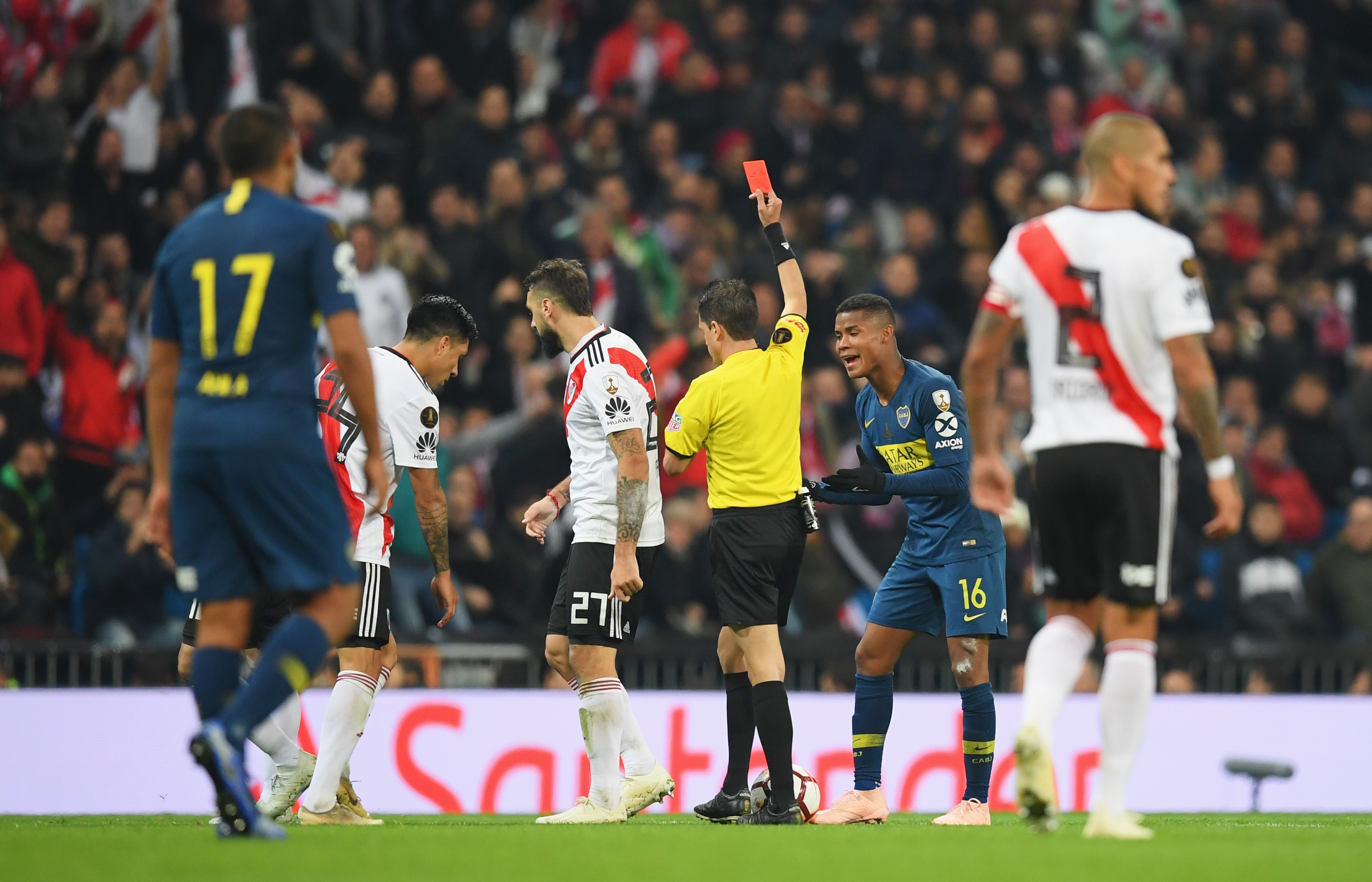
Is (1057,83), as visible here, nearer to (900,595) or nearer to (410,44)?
(410,44)

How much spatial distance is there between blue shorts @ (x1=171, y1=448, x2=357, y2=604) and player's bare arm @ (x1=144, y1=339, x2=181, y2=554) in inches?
7.6

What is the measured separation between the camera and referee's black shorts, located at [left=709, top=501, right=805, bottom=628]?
809 centimetres

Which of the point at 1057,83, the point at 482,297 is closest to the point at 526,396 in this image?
the point at 482,297

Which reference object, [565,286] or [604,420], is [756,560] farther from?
[565,286]

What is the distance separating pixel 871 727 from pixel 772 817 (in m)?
0.81

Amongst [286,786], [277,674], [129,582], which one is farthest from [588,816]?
[129,582]

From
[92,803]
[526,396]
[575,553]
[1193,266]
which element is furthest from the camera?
[526,396]

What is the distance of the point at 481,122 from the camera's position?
15453 mm

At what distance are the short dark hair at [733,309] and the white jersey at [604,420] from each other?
482 millimetres

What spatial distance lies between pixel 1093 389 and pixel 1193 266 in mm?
530

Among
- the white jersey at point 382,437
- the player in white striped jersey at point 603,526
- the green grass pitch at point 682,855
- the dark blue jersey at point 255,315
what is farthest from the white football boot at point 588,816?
the dark blue jersey at point 255,315

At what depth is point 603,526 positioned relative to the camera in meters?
8.08

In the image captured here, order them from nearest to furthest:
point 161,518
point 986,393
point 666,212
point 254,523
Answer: point 254,523
point 986,393
point 161,518
point 666,212

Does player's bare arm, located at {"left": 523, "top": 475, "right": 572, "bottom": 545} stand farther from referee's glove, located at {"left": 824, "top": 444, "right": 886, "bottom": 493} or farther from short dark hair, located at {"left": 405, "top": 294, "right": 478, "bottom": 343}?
referee's glove, located at {"left": 824, "top": 444, "right": 886, "bottom": 493}
